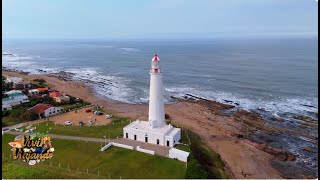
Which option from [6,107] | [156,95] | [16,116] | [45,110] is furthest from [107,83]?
[156,95]

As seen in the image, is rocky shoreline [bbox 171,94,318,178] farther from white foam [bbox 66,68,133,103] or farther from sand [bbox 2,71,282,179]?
white foam [bbox 66,68,133,103]

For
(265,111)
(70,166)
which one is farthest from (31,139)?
(265,111)

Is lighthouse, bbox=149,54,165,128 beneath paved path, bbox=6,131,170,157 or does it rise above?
above

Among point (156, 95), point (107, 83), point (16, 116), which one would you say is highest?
point (156, 95)

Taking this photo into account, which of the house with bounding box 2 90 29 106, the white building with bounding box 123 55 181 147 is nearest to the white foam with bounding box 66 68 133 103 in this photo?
Answer: the house with bounding box 2 90 29 106

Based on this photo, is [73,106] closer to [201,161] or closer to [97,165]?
[97,165]

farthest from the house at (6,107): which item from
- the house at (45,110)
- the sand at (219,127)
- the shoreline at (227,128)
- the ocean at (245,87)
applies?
the ocean at (245,87)
